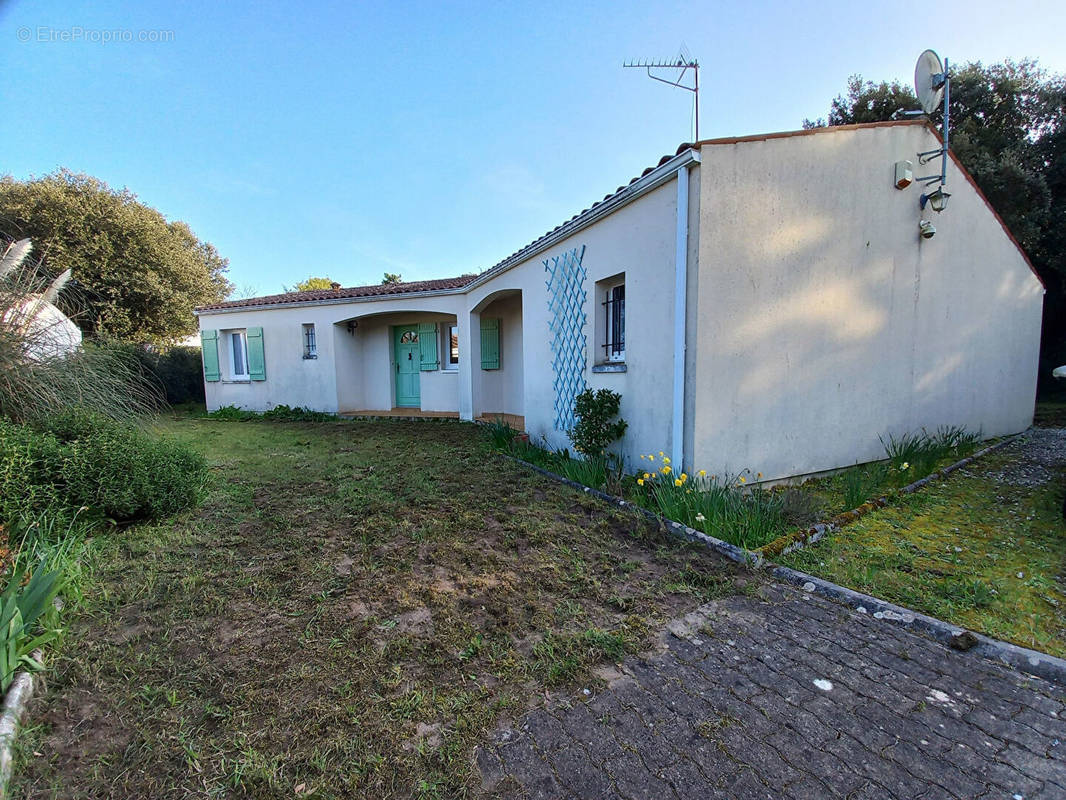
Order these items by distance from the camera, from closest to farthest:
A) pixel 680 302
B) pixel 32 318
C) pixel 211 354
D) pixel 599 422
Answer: pixel 32 318 < pixel 680 302 < pixel 599 422 < pixel 211 354

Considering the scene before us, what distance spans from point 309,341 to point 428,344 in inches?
133

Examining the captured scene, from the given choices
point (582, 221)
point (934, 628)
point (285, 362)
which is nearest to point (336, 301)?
point (285, 362)

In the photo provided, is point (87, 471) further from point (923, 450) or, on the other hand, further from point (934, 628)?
→ point (923, 450)

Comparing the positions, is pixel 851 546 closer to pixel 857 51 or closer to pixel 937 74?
pixel 937 74

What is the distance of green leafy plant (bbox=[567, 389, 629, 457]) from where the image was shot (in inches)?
203

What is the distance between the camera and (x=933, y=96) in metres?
5.20

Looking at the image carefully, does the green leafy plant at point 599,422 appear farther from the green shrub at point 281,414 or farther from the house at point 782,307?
the green shrub at point 281,414

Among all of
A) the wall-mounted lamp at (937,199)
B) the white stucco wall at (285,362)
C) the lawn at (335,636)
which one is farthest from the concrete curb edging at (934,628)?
the white stucco wall at (285,362)

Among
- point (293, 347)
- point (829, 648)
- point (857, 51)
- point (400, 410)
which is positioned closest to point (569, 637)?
point (829, 648)

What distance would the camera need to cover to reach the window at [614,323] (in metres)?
5.47

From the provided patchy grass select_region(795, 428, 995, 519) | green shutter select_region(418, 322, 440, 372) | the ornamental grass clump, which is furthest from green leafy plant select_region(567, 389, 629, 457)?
green shutter select_region(418, 322, 440, 372)

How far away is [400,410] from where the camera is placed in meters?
12.0

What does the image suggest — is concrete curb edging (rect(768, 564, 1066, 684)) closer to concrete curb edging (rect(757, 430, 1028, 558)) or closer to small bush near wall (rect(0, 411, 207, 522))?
concrete curb edging (rect(757, 430, 1028, 558))

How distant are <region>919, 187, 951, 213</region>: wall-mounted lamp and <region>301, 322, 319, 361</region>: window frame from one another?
39.9 ft
